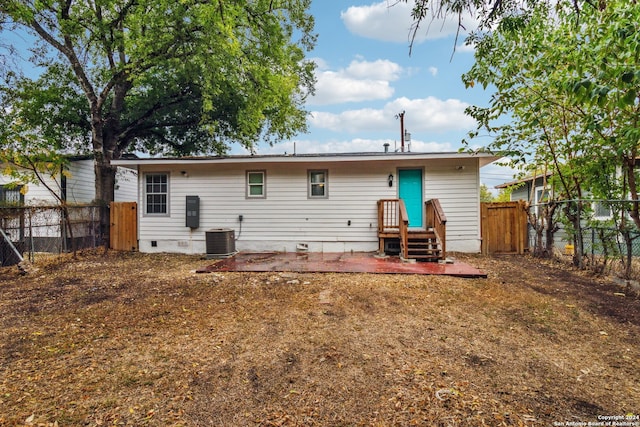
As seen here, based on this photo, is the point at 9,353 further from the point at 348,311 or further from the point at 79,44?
the point at 79,44

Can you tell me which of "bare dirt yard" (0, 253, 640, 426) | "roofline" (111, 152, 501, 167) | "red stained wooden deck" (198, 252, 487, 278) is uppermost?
"roofline" (111, 152, 501, 167)

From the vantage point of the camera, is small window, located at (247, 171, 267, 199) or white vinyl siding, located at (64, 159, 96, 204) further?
white vinyl siding, located at (64, 159, 96, 204)

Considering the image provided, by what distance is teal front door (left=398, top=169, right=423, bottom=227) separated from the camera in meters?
9.00

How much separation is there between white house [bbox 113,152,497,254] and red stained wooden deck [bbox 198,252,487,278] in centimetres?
102

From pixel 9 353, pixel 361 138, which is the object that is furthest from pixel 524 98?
pixel 361 138

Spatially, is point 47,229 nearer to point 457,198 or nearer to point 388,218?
point 388,218

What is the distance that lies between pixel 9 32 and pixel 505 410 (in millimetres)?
13591

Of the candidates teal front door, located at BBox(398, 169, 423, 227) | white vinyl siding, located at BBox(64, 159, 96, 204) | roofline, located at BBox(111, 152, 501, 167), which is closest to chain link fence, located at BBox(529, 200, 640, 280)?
roofline, located at BBox(111, 152, 501, 167)

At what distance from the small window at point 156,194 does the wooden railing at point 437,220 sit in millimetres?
7881

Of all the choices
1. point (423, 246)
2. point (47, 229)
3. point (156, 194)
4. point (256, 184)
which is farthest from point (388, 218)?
point (47, 229)

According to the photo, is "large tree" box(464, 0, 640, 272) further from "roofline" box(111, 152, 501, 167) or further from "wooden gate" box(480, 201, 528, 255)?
"wooden gate" box(480, 201, 528, 255)

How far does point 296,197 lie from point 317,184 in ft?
2.44

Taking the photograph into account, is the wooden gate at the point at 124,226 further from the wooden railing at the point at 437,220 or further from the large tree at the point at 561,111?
the large tree at the point at 561,111

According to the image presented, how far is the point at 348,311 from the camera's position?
164 inches
